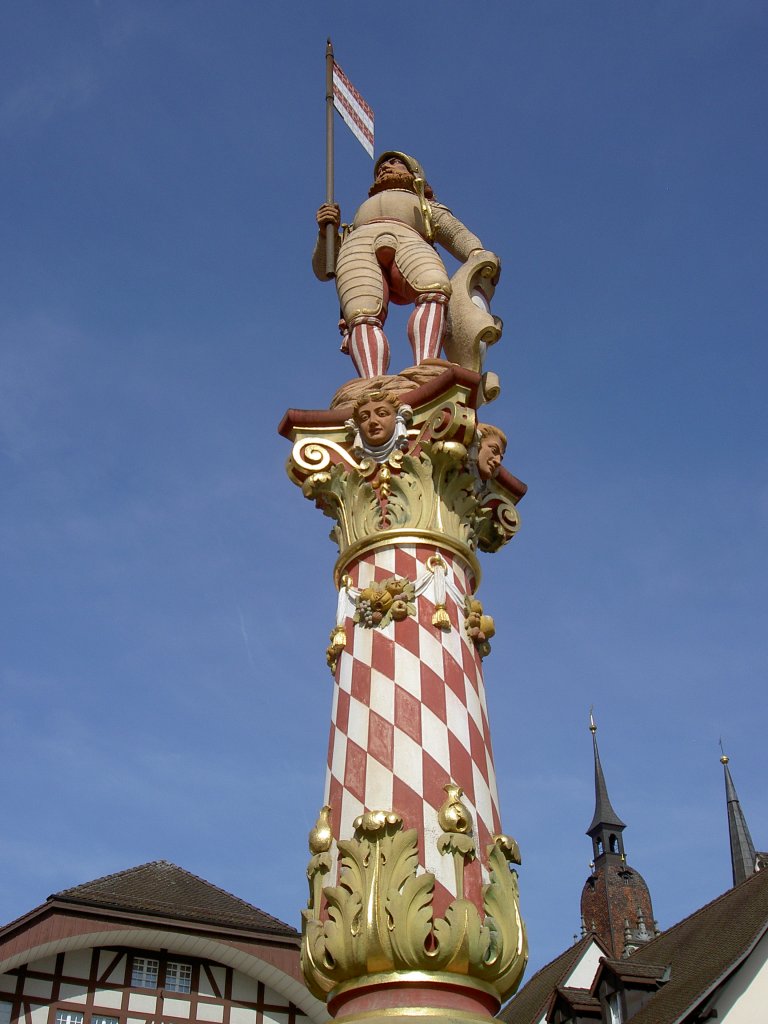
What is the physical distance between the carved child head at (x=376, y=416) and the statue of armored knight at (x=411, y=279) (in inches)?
39.2

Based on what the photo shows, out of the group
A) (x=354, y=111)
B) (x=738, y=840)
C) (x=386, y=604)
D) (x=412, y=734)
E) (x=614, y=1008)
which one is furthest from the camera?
(x=738, y=840)

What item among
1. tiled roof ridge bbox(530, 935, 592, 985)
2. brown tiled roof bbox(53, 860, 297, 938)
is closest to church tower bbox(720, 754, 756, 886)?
tiled roof ridge bbox(530, 935, 592, 985)

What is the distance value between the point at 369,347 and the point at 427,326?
0.57 m

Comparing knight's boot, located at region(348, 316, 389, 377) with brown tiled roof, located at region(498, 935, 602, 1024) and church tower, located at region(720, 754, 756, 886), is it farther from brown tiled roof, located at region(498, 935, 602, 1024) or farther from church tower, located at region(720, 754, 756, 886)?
church tower, located at region(720, 754, 756, 886)

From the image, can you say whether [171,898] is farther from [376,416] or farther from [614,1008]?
[376,416]

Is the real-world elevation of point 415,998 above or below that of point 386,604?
below

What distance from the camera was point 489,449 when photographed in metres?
8.87

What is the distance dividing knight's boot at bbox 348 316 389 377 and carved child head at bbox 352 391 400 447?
0.93 m

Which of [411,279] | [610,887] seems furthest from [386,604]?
[610,887]

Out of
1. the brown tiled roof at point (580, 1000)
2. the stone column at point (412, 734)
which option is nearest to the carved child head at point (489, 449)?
the stone column at point (412, 734)

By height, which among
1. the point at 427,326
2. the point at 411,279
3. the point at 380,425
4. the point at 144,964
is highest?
the point at 411,279

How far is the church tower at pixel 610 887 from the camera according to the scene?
76250 mm

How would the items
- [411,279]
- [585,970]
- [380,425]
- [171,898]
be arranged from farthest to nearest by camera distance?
1. [585,970]
2. [171,898]
3. [411,279]
4. [380,425]

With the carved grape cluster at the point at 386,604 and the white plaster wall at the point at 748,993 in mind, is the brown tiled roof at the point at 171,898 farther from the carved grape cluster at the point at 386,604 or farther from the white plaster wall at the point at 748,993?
the carved grape cluster at the point at 386,604
